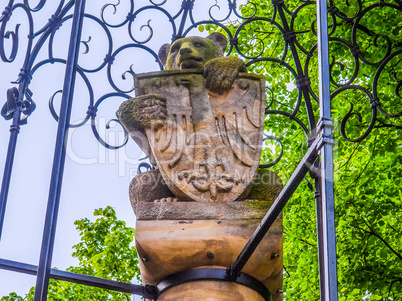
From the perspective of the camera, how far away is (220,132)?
3742mm

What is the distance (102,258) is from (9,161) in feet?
13.3

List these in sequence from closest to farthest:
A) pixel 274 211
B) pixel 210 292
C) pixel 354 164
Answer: pixel 274 211 → pixel 210 292 → pixel 354 164

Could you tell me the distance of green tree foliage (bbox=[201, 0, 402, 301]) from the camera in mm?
5602

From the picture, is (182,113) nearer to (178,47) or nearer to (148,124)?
(148,124)

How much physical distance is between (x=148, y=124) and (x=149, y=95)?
17cm

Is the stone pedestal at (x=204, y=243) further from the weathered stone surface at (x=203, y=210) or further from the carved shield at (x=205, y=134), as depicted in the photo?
the carved shield at (x=205, y=134)

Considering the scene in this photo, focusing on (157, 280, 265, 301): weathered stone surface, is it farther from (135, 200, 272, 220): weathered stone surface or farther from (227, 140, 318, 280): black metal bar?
(135, 200, 272, 220): weathered stone surface

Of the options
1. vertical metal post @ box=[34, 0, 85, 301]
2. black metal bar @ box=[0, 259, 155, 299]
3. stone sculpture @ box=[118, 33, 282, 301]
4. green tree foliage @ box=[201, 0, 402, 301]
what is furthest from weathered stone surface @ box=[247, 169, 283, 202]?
green tree foliage @ box=[201, 0, 402, 301]

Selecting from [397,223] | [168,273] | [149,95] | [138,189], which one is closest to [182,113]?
[149,95]

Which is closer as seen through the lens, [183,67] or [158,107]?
[158,107]

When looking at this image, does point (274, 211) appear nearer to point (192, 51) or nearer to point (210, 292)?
point (210, 292)

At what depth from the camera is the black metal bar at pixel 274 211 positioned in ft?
9.22

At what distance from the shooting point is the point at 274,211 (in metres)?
3.07

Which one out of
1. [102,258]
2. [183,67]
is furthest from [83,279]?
[102,258]
